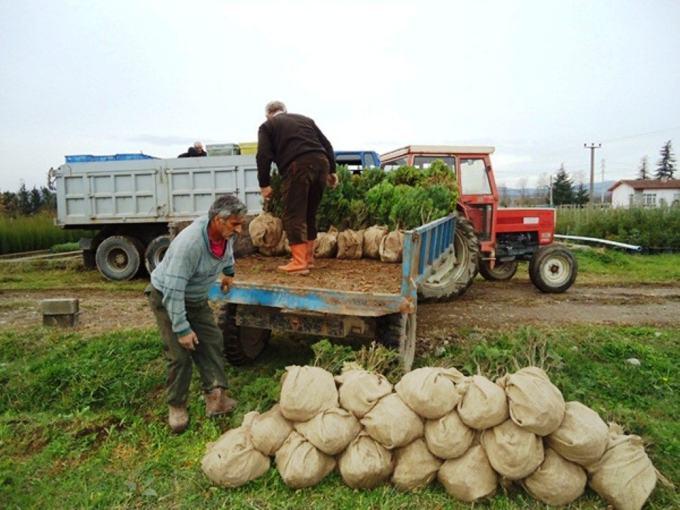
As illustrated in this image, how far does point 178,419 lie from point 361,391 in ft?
5.14

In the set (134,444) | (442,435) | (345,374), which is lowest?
(134,444)

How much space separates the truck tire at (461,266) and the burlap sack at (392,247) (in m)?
2.19

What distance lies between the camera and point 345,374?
10.7 ft

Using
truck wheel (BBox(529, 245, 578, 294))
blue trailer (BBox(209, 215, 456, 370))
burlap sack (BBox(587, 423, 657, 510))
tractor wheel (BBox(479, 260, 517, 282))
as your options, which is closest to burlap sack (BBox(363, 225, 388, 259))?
blue trailer (BBox(209, 215, 456, 370))

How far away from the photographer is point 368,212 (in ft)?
19.0

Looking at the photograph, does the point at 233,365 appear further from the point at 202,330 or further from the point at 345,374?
the point at 345,374

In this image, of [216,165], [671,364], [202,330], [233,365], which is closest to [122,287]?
[216,165]

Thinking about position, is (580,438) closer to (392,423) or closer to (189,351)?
(392,423)

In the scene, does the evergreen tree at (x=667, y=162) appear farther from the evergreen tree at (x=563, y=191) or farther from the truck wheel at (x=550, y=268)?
the truck wheel at (x=550, y=268)

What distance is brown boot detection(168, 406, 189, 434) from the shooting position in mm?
3641

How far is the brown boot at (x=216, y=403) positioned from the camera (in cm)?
376

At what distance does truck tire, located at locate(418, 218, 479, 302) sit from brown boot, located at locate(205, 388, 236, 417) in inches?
155

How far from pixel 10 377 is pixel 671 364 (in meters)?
6.41

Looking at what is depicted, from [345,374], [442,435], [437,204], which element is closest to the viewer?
[442,435]
